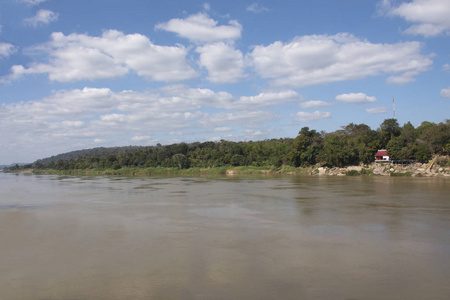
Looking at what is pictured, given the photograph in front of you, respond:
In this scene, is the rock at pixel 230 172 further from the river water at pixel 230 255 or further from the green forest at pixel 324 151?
the river water at pixel 230 255

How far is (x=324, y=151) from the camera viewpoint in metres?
56.1

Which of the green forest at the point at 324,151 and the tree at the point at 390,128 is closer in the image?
the green forest at the point at 324,151

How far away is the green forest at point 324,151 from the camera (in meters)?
46.0

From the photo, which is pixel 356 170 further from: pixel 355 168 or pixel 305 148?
pixel 305 148

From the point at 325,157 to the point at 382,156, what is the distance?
8.62 metres

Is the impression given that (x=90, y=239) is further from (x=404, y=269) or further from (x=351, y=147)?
(x=351, y=147)

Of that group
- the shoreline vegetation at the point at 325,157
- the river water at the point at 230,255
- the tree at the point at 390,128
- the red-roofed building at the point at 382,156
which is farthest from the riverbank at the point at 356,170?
the river water at the point at 230,255

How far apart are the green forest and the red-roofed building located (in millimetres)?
894

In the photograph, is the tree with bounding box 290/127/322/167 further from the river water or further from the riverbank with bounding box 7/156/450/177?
the river water

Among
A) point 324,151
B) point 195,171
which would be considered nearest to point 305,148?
point 324,151

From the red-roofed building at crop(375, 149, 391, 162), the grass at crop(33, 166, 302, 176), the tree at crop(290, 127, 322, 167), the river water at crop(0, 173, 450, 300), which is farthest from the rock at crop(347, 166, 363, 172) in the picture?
the river water at crop(0, 173, 450, 300)

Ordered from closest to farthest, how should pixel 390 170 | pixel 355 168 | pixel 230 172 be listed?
1. pixel 390 170
2. pixel 355 168
3. pixel 230 172

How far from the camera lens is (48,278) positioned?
738cm

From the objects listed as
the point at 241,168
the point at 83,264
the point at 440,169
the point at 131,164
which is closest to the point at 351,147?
the point at 440,169
